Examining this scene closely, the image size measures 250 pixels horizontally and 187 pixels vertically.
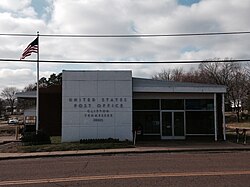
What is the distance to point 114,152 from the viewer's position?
1995 cm

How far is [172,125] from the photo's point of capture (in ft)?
94.9

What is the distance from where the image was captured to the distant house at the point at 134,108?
26.4 meters

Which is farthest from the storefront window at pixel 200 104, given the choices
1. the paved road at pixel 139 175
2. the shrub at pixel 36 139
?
the paved road at pixel 139 175

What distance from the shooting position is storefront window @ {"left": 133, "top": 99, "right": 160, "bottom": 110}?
94.9 feet

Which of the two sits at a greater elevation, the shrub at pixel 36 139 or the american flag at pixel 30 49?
the american flag at pixel 30 49

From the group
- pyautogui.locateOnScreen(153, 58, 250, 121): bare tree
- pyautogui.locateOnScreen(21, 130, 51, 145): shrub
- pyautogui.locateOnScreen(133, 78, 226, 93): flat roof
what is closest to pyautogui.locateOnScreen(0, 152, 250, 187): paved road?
pyautogui.locateOnScreen(21, 130, 51, 145): shrub

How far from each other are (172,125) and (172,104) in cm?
159

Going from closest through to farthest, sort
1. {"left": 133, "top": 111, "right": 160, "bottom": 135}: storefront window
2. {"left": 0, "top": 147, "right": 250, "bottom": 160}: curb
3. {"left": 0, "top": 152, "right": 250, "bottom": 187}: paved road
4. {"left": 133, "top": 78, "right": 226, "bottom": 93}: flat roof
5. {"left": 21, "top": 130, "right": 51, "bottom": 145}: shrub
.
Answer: {"left": 0, "top": 152, "right": 250, "bottom": 187}: paved road < {"left": 0, "top": 147, "right": 250, "bottom": 160}: curb < {"left": 21, "top": 130, "right": 51, "bottom": 145}: shrub < {"left": 133, "top": 78, "right": 226, "bottom": 93}: flat roof < {"left": 133, "top": 111, "right": 160, "bottom": 135}: storefront window

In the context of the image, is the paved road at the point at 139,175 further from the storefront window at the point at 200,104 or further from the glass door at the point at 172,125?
the storefront window at the point at 200,104

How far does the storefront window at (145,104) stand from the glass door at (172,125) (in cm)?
88

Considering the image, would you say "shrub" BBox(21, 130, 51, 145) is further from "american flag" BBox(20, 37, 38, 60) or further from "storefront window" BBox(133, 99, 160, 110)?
"storefront window" BBox(133, 99, 160, 110)

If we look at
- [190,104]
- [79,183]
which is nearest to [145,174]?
[79,183]

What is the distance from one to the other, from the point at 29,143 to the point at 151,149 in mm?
8376

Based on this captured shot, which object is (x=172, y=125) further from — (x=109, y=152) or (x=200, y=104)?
(x=109, y=152)
